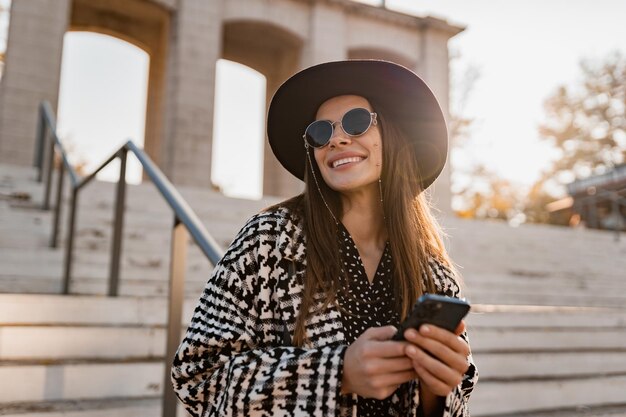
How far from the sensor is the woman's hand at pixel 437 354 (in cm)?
109

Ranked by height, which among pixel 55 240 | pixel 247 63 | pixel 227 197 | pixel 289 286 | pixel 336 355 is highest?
pixel 247 63

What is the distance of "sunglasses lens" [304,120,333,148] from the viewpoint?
1594mm

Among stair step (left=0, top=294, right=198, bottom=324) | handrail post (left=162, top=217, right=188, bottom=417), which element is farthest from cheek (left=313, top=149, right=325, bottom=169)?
stair step (left=0, top=294, right=198, bottom=324)

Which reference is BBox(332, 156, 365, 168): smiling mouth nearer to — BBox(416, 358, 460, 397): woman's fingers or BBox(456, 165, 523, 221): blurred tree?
BBox(416, 358, 460, 397): woman's fingers

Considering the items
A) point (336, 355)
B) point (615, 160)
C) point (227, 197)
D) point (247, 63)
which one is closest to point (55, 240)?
point (227, 197)

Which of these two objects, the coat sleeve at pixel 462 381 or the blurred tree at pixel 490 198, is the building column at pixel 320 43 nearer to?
the coat sleeve at pixel 462 381

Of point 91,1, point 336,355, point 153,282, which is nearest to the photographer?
point 336,355

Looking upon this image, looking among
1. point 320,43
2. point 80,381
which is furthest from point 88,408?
point 320,43

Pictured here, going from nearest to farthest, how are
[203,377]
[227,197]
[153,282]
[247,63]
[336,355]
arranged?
[336,355]
[203,377]
[153,282]
[227,197]
[247,63]

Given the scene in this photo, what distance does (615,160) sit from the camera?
28.2 m

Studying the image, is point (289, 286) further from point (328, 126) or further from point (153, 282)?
point (153, 282)

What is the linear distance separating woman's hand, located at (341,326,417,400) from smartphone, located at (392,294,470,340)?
0.06 meters

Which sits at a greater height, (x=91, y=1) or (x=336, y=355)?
(x=91, y=1)

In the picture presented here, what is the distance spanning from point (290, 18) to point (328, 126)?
1062cm
